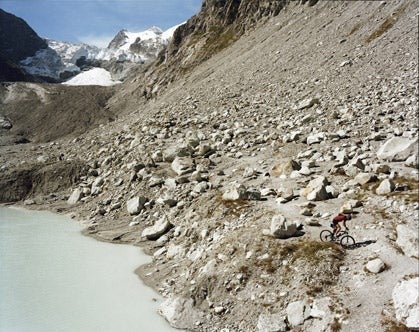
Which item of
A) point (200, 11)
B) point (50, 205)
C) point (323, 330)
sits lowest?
point (323, 330)

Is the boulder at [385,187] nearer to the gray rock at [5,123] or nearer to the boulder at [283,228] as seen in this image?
the boulder at [283,228]

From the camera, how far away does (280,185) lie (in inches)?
1019

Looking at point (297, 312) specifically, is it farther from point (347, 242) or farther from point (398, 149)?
point (398, 149)

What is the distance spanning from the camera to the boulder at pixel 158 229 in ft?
90.3

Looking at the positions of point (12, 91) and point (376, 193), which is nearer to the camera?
point (376, 193)

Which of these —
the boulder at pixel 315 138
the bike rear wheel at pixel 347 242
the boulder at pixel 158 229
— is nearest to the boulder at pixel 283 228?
the bike rear wheel at pixel 347 242

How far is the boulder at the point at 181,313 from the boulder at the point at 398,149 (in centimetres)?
1089

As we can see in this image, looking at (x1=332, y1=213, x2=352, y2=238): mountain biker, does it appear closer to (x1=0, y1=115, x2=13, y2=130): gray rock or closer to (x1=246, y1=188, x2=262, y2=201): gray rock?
(x1=246, y1=188, x2=262, y2=201): gray rock

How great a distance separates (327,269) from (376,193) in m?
4.60

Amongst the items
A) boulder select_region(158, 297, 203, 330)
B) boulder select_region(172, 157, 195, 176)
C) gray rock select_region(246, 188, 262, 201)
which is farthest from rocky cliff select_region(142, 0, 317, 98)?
boulder select_region(158, 297, 203, 330)

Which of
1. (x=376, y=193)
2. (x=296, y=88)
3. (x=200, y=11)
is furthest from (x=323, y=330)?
(x=200, y=11)

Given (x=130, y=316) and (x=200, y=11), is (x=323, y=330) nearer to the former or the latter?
(x=130, y=316)

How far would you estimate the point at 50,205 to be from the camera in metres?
42.0

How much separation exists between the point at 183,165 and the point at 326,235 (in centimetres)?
1770
